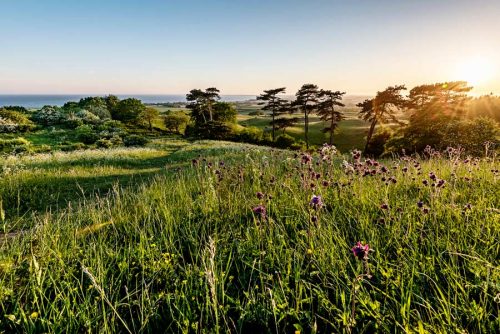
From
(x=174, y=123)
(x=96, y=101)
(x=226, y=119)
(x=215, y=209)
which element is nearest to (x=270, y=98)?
(x=226, y=119)

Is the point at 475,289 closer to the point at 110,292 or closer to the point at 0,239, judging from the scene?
the point at 110,292

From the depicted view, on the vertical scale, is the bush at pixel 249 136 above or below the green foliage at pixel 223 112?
below

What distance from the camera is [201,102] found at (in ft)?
221

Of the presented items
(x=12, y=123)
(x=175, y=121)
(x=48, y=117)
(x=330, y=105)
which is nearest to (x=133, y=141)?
(x=12, y=123)

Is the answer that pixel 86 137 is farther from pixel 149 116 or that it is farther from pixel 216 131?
pixel 149 116

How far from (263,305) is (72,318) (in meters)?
1.63

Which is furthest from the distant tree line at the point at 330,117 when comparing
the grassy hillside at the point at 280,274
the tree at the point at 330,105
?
the grassy hillside at the point at 280,274

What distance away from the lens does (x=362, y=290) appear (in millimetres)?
2547

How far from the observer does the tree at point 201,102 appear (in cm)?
6538

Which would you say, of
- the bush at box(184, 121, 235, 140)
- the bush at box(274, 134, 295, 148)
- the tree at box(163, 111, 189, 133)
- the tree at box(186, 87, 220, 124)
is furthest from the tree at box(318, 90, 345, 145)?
the tree at box(163, 111, 189, 133)

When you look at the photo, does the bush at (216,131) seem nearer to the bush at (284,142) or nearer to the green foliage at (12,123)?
the bush at (284,142)

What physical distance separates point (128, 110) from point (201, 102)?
16775 millimetres

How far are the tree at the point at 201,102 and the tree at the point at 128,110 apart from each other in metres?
11.4

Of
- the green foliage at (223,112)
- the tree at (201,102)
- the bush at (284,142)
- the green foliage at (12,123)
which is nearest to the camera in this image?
the green foliage at (12,123)
